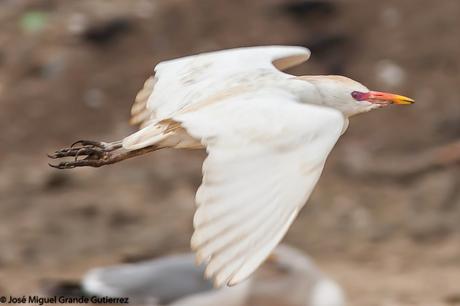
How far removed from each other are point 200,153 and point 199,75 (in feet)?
11.3

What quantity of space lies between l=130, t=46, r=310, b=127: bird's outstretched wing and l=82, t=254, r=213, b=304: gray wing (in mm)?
1420

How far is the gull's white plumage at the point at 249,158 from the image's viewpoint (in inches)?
115

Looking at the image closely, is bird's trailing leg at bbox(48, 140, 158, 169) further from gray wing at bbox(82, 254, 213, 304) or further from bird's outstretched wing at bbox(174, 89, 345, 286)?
gray wing at bbox(82, 254, 213, 304)

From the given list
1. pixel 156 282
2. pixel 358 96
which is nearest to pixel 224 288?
pixel 156 282

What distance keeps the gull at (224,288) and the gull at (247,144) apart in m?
1.65

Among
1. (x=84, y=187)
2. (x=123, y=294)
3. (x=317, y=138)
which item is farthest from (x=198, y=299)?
(x=317, y=138)

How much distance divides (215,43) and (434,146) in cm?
158

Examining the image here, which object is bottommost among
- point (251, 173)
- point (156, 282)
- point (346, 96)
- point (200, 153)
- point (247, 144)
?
point (251, 173)

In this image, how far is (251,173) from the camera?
3.08m

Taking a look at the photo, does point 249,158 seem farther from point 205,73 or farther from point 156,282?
point 156,282

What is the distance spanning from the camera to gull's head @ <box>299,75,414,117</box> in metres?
3.71

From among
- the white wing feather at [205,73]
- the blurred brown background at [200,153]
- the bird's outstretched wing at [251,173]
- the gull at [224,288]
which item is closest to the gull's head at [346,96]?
the white wing feather at [205,73]

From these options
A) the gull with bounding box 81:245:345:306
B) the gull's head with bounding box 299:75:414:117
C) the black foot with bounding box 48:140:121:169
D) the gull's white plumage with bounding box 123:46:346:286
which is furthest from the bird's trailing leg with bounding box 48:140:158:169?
the gull with bounding box 81:245:345:306

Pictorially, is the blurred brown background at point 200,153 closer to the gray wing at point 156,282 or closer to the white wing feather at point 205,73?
the gray wing at point 156,282
